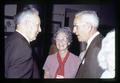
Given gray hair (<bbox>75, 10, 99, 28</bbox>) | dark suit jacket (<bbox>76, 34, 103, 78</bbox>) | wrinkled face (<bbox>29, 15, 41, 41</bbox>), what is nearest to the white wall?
gray hair (<bbox>75, 10, 99, 28</bbox>)

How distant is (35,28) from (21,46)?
0.67 feet

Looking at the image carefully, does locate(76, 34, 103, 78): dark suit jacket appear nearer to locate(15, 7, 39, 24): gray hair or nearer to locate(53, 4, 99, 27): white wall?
locate(53, 4, 99, 27): white wall

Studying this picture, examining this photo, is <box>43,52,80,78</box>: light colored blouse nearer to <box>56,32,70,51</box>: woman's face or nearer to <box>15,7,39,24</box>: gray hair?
<box>56,32,70,51</box>: woman's face

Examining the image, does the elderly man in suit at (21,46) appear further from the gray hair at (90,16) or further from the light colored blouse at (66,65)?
the gray hair at (90,16)

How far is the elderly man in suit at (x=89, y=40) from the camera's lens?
3191 mm

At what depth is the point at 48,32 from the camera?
10.4ft

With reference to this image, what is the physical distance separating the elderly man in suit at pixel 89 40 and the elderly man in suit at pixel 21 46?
0.39 m

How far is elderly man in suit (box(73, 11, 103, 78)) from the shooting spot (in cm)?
319

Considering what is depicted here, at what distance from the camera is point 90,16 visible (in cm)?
319

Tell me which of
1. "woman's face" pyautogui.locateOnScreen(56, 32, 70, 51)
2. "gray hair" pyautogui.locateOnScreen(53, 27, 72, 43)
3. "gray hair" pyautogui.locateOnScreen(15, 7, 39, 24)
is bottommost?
"woman's face" pyautogui.locateOnScreen(56, 32, 70, 51)

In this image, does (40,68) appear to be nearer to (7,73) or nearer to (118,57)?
(7,73)

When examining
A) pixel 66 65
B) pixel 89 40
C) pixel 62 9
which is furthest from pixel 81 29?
pixel 66 65

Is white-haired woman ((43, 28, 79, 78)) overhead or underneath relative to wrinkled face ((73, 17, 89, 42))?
underneath
